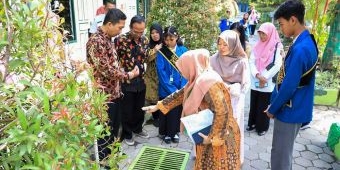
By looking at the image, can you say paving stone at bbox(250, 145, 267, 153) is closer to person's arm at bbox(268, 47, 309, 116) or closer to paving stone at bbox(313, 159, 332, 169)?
paving stone at bbox(313, 159, 332, 169)

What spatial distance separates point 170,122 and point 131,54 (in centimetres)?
100

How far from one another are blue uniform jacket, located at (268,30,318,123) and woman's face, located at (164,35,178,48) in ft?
5.10

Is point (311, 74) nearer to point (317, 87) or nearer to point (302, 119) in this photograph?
point (302, 119)

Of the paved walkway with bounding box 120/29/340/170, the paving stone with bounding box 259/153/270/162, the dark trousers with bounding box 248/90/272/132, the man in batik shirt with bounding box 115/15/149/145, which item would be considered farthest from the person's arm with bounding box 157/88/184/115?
the dark trousers with bounding box 248/90/272/132

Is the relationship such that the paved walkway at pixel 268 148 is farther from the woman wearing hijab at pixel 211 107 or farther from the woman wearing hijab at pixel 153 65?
the woman wearing hijab at pixel 211 107

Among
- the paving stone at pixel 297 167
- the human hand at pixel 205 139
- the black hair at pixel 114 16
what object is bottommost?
the paving stone at pixel 297 167

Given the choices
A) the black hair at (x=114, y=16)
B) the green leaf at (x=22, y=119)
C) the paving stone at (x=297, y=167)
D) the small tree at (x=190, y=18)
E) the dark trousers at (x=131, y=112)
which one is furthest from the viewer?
the small tree at (x=190, y=18)

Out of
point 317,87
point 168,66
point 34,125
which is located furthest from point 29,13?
point 317,87

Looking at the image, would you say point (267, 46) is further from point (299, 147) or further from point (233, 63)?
point (299, 147)

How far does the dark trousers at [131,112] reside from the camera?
3.64 meters

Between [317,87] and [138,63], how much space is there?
→ 362 cm

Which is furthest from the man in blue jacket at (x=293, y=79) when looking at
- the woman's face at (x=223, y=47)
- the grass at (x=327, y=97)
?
the grass at (x=327, y=97)

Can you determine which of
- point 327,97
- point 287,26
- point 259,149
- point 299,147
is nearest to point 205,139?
point 287,26

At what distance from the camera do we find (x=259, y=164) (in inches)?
133
